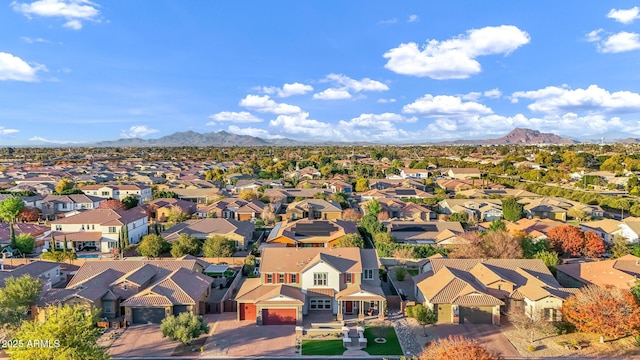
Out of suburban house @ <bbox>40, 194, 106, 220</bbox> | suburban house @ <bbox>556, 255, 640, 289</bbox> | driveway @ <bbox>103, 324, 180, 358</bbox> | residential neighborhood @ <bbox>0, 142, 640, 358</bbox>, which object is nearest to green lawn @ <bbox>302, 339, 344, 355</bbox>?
residential neighborhood @ <bbox>0, 142, 640, 358</bbox>

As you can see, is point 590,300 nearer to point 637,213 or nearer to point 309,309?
point 309,309

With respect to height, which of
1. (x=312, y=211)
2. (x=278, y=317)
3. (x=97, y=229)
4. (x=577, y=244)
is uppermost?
(x=97, y=229)

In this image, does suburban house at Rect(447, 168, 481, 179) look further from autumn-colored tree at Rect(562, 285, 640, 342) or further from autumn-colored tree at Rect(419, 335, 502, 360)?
autumn-colored tree at Rect(419, 335, 502, 360)

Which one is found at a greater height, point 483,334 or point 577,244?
point 577,244

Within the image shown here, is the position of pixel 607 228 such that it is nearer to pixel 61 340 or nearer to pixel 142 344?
pixel 142 344

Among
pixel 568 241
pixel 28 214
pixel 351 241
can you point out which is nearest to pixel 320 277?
pixel 351 241

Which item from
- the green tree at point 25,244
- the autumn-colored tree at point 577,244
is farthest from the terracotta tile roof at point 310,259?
the green tree at point 25,244
